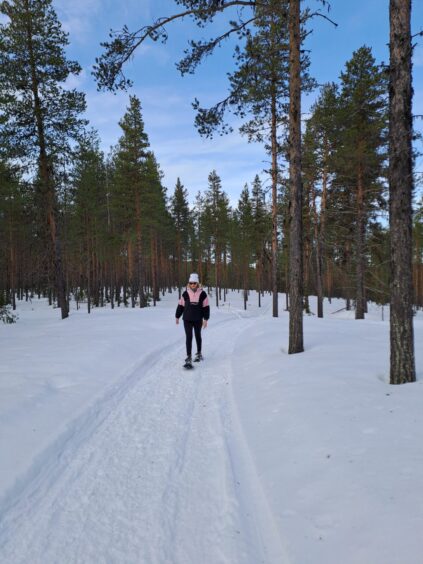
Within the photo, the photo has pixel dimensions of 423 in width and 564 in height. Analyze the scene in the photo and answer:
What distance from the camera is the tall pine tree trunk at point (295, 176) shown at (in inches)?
294

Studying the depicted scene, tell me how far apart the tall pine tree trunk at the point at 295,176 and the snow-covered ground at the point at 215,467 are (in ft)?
4.83

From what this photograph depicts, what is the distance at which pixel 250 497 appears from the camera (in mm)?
2930

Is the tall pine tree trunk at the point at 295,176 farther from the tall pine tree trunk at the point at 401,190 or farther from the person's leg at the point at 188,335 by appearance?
the tall pine tree trunk at the point at 401,190

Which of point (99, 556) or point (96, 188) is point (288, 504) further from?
point (96, 188)

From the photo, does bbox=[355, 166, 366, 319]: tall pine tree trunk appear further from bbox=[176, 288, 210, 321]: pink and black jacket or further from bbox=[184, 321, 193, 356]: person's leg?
bbox=[184, 321, 193, 356]: person's leg

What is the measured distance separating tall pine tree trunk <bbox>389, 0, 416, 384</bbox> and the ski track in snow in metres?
2.95

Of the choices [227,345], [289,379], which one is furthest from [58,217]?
[289,379]

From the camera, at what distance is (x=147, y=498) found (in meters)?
2.90

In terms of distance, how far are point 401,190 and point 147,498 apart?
17.5 feet

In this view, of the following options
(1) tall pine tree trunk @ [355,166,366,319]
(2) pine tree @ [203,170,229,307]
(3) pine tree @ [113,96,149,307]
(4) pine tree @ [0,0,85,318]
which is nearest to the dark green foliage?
(4) pine tree @ [0,0,85,318]

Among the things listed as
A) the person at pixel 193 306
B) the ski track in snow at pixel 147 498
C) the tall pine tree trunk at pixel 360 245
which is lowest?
the ski track in snow at pixel 147 498

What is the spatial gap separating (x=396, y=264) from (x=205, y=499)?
14.2ft

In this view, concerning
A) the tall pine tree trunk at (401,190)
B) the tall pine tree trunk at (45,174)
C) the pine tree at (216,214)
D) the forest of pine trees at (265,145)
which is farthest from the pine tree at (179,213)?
the tall pine tree trunk at (401,190)

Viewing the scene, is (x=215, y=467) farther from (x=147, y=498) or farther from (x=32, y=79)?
(x=32, y=79)
